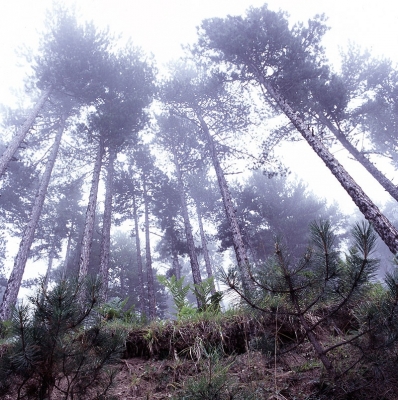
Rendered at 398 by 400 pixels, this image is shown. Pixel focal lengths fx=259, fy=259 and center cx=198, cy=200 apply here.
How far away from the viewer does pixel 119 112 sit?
12.8 m

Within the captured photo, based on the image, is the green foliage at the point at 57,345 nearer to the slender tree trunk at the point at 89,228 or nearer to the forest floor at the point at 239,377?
the forest floor at the point at 239,377

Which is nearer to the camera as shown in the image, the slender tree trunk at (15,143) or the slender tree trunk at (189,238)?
the slender tree trunk at (15,143)

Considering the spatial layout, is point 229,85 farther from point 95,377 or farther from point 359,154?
point 95,377

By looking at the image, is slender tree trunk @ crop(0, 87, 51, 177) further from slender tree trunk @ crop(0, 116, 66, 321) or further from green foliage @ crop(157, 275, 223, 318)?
green foliage @ crop(157, 275, 223, 318)

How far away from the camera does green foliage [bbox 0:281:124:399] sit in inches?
74.7

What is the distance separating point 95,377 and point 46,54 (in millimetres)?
16766

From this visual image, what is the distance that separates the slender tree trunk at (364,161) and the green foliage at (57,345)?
12.9 metres

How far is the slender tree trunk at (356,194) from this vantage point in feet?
19.9

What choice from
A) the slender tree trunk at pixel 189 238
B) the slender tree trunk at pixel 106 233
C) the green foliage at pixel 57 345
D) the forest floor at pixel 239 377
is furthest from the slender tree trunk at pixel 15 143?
the green foliage at pixel 57 345

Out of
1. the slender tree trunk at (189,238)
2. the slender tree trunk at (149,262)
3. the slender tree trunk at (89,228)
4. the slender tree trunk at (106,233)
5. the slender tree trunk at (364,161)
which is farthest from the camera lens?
the slender tree trunk at (149,262)

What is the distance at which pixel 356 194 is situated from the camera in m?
7.01

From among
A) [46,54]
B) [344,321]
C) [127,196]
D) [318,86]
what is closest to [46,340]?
[344,321]

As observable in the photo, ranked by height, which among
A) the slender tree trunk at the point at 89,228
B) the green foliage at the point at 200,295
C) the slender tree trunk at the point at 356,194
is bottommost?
the green foliage at the point at 200,295

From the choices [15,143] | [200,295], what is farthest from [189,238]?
[200,295]
